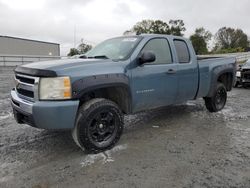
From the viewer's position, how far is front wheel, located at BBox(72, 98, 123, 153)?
3.65 metres

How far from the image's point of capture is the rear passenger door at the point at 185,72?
5.18m

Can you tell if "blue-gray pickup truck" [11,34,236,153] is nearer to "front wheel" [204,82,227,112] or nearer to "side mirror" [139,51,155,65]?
"side mirror" [139,51,155,65]

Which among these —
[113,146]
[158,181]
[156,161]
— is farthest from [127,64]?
[158,181]

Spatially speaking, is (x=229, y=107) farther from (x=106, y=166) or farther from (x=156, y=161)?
(x=106, y=166)

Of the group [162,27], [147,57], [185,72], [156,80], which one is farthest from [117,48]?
[162,27]

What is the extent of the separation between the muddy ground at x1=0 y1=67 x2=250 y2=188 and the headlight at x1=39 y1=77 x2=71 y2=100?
36.7 inches

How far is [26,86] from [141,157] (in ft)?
6.51

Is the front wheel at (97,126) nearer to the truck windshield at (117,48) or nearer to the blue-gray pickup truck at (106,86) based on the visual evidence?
the blue-gray pickup truck at (106,86)

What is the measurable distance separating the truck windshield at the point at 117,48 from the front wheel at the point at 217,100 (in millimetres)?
2767

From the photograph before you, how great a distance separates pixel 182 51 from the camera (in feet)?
17.9

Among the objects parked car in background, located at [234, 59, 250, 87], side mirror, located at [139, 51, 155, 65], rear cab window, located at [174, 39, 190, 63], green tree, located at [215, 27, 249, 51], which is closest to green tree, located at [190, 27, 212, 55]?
green tree, located at [215, 27, 249, 51]

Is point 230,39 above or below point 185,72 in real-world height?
above

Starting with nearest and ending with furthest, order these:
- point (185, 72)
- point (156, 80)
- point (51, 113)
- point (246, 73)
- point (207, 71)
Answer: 1. point (51, 113)
2. point (156, 80)
3. point (185, 72)
4. point (207, 71)
5. point (246, 73)

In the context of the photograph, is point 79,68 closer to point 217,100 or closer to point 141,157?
point 141,157
